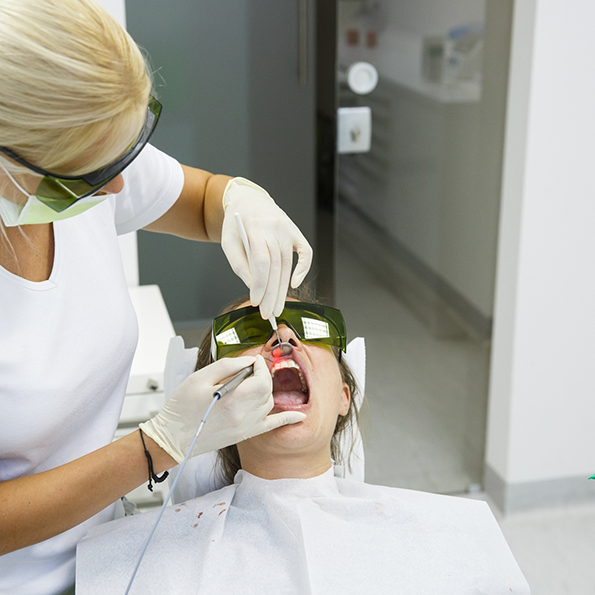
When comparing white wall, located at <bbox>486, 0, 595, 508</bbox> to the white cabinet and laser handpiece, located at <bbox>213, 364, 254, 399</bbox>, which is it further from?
laser handpiece, located at <bbox>213, 364, 254, 399</bbox>

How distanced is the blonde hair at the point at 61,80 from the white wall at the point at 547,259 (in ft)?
5.22

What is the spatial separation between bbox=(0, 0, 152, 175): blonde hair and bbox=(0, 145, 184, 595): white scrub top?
0.29m

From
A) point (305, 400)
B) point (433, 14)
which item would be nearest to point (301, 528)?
point (305, 400)

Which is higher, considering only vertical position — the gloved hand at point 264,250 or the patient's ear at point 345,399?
the gloved hand at point 264,250

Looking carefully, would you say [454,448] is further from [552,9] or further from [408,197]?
[552,9]

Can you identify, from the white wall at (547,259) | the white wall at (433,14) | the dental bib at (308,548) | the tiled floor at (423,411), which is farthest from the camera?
the tiled floor at (423,411)

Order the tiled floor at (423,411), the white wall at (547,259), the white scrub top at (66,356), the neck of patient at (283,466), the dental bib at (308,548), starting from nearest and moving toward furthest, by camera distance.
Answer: the white scrub top at (66,356) < the dental bib at (308,548) < the neck of patient at (283,466) < the white wall at (547,259) < the tiled floor at (423,411)

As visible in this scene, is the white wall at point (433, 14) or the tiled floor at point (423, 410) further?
the tiled floor at point (423, 410)

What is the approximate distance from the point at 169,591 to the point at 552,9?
6.13ft

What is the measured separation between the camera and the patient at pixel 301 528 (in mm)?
1113

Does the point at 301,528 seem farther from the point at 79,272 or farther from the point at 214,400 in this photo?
the point at 79,272

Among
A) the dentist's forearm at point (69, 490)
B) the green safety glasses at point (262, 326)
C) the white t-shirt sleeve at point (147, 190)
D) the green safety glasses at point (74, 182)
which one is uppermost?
the green safety glasses at point (74, 182)

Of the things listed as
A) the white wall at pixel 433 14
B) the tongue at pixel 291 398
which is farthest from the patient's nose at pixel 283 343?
the white wall at pixel 433 14

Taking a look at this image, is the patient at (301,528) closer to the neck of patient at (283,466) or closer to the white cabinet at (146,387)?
the neck of patient at (283,466)
